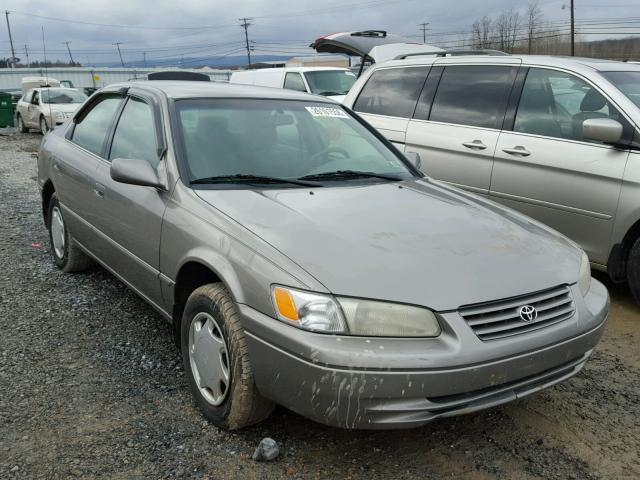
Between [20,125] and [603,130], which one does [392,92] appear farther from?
[20,125]

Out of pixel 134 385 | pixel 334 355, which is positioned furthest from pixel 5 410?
pixel 334 355

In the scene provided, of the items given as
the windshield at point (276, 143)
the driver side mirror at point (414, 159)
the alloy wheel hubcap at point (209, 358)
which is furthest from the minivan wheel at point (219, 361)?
the driver side mirror at point (414, 159)

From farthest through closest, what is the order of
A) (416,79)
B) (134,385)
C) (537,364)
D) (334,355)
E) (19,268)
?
(416,79)
(19,268)
(134,385)
(537,364)
(334,355)

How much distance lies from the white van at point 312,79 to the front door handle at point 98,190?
30.7 feet

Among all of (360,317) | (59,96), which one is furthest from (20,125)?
(360,317)

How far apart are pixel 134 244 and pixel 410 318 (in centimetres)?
185

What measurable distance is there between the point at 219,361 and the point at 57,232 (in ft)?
9.83

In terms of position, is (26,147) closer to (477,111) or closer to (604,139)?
(477,111)

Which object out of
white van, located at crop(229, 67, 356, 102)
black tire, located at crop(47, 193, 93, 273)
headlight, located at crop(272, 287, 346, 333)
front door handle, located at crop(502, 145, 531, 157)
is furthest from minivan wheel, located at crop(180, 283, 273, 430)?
white van, located at crop(229, 67, 356, 102)

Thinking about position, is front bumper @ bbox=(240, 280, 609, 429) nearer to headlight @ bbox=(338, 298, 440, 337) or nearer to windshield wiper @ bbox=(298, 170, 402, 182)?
headlight @ bbox=(338, 298, 440, 337)

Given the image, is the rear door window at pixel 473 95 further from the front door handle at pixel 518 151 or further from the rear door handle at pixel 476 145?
the front door handle at pixel 518 151

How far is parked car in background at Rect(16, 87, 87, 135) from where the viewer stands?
1786 cm

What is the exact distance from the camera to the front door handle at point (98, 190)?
3.86 metres

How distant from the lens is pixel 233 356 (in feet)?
8.24
